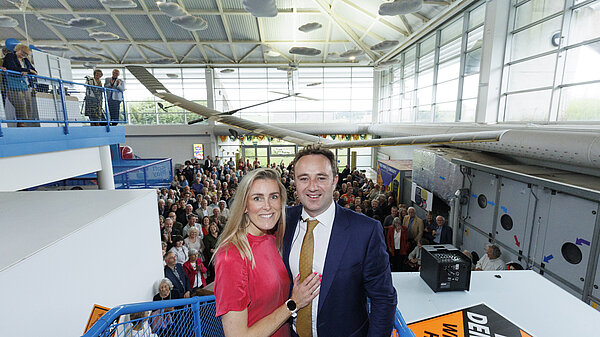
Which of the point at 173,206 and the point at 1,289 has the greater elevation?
the point at 1,289

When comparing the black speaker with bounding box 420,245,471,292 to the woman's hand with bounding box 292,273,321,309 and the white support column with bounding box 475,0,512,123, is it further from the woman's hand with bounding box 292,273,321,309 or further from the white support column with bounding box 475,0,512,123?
the white support column with bounding box 475,0,512,123

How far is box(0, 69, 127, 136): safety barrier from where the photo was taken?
4512 mm

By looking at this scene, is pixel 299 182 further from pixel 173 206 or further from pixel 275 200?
pixel 173 206

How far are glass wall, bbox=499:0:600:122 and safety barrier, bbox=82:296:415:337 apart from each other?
7.82 metres

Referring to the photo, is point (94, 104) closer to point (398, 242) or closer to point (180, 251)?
point (180, 251)

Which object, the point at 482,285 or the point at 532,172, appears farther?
the point at 532,172

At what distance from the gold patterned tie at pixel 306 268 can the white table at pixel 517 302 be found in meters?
0.69

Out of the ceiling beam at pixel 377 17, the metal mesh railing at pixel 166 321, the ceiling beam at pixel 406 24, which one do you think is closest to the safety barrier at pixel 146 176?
the metal mesh railing at pixel 166 321

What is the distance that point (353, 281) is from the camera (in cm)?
156

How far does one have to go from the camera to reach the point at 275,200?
1676mm

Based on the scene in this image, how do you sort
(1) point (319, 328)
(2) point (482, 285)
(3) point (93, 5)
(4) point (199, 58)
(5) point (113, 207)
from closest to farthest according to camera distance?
(1) point (319, 328), (2) point (482, 285), (5) point (113, 207), (3) point (93, 5), (4) point (199, 58)

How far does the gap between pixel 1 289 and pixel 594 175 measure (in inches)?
275

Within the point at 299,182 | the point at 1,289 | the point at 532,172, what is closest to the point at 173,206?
the point at 1,289

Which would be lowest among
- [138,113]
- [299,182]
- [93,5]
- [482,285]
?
[482,285]
